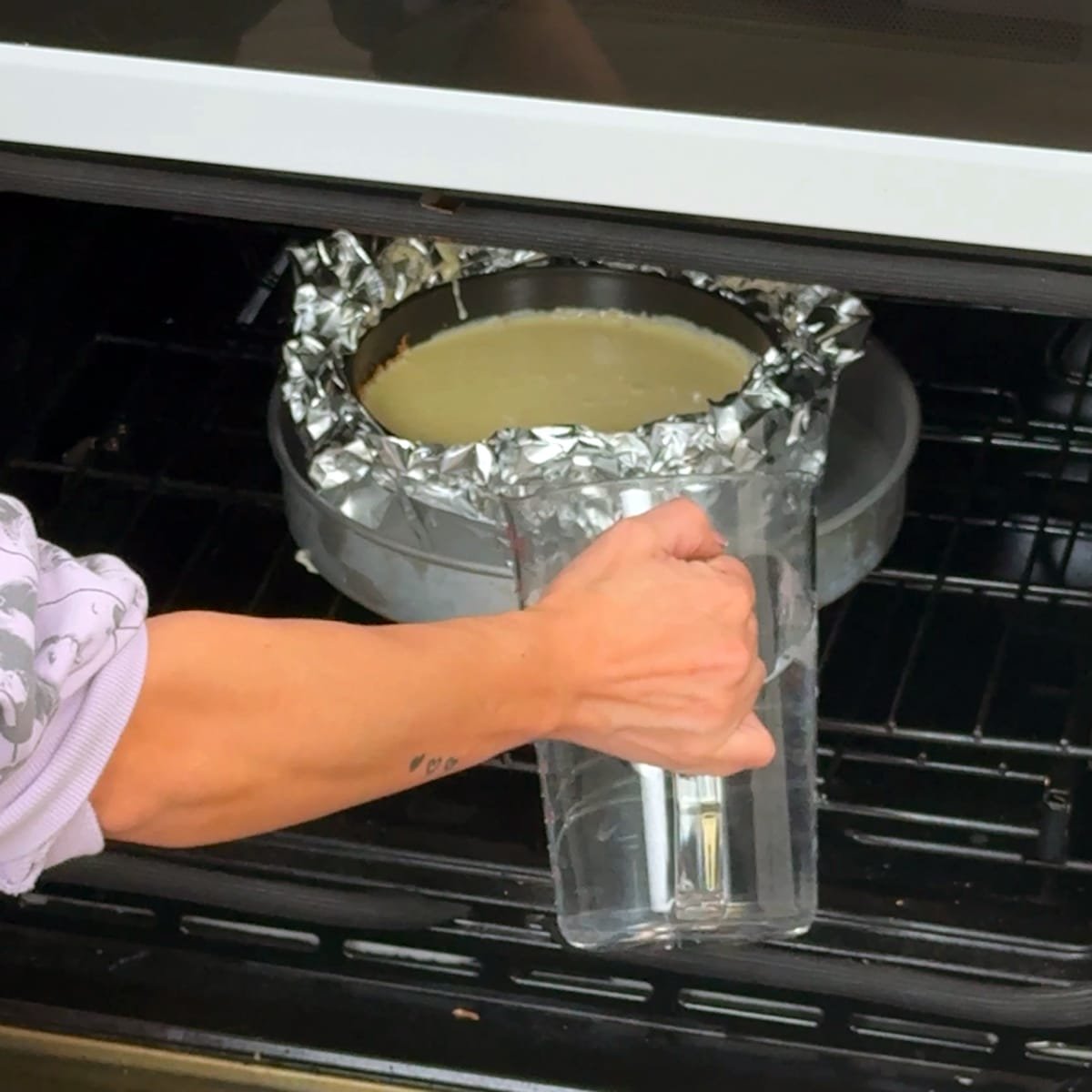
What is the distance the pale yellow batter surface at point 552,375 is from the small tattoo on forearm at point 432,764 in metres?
0.26

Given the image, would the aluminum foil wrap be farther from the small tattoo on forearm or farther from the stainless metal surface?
the small tattoo on forearm

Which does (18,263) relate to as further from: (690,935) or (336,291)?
(690,935)

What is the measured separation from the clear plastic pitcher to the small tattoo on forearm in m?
0.11

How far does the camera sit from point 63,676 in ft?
1.58

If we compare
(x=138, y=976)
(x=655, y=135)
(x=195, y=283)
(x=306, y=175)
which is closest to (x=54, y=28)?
(x=306, y=175)

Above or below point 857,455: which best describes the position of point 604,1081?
below

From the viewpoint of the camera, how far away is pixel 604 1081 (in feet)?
2.72

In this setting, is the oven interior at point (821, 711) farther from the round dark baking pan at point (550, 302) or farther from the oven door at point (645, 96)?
the oven door at point (645, 96)

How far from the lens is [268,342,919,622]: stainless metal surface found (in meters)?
0.76

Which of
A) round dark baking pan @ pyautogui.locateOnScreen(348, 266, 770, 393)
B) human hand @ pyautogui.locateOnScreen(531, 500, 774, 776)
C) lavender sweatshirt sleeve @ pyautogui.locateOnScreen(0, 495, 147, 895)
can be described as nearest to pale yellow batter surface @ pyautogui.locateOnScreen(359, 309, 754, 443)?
round dark baking pan @ pyautogui.locateOnScreen(348, 266, 770, 393)

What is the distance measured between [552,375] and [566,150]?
27 cm

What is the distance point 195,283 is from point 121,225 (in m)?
0.08

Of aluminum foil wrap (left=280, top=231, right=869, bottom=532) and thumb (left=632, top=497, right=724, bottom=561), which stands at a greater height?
thumb (left=632, top=497, right=724, bottom=561)

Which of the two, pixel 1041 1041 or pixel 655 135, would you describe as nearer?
pixel 655 135
